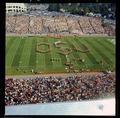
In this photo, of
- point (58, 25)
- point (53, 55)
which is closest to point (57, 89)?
point (53, 55)

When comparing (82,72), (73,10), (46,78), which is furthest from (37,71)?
(73,10)

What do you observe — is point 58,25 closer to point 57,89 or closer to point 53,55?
point 53,55

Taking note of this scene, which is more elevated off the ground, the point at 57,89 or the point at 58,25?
the point at 58,25

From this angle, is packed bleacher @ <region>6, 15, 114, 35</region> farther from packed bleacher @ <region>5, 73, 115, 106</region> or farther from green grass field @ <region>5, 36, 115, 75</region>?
packed bleacher @ <region>5, 73, 115, 106</region>

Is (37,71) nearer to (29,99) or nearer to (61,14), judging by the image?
(29,99)

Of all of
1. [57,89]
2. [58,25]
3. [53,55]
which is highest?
[58,25]
